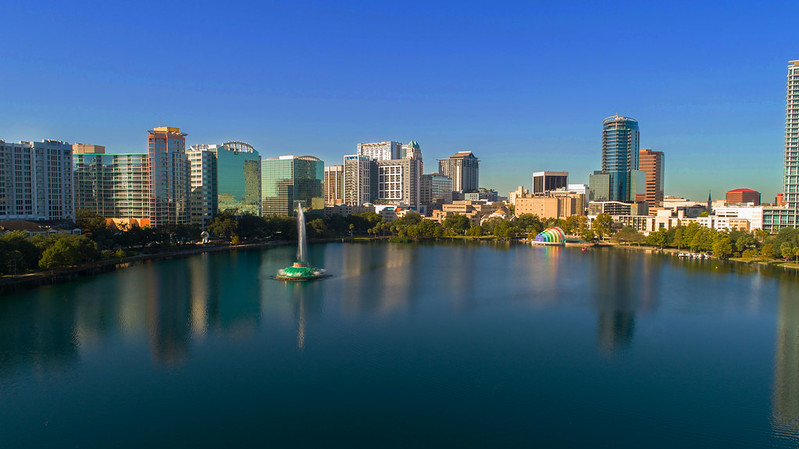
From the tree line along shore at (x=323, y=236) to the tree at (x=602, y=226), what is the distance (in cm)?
9

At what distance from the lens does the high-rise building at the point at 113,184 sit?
37969 mm

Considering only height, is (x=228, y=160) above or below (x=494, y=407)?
above

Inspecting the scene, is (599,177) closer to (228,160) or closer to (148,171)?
(228,160)

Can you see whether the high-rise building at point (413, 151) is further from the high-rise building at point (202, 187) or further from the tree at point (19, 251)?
the tree at point (19, 251)

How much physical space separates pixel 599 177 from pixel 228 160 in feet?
171

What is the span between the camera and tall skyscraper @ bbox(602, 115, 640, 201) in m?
72.2

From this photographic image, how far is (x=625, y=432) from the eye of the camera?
8281 mm

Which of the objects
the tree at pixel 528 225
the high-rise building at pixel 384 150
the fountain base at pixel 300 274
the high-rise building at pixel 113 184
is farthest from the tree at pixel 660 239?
the high-rise building at pixel 384 150

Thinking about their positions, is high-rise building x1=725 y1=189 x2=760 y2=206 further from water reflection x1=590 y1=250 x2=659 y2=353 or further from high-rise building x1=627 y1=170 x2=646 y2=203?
water reflection x1=590 y1=250 x2=659 y2=353

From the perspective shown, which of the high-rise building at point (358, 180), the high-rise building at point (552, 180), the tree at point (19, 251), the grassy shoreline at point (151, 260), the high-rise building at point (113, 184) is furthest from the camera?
the high-rise building at point (552, 180)

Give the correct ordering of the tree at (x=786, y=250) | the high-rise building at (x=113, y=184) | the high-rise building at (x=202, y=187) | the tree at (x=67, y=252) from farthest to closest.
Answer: the high-rise building at (x=202, y=187), the high-rise building at (x=113, y=184), the tree at (x=786, y=250), the tree at (x=67, y=252)

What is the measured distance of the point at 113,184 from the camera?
128 feet

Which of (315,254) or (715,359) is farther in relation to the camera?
(315,254)

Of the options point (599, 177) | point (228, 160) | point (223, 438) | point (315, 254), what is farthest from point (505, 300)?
point (599, 177)
